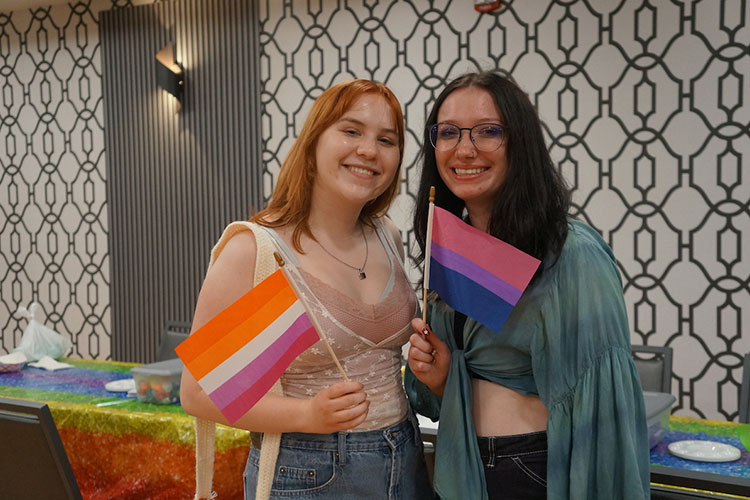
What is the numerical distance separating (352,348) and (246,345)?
26 cm

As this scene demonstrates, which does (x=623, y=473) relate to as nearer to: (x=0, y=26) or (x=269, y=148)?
(x=269, y=148)

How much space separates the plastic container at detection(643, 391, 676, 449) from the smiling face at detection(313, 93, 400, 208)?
1072mm

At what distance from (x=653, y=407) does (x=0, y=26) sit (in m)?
6.27

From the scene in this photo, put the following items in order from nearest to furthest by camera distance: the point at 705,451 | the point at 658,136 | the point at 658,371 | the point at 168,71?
the point at 705,451, the point at 658,371, the point at 658,136, the point at 168,71

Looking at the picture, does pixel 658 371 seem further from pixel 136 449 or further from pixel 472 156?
pixel 136 449

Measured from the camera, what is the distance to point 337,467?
1429 mm

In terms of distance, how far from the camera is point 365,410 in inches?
53.0

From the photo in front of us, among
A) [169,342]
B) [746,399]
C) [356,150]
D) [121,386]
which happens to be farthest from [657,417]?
[169,342]

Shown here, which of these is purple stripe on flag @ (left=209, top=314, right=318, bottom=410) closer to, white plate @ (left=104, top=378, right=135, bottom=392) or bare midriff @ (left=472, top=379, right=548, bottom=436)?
bare midriff @ (left=472, top=379, right=548, bottom=436)

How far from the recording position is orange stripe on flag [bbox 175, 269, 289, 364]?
1.28m

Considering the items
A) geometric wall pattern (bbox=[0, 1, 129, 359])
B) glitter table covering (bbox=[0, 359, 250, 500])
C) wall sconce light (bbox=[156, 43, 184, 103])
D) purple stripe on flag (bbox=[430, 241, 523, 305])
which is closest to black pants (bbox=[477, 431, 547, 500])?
purple stripe on flag (bbox=[430, 241, 523, 305])

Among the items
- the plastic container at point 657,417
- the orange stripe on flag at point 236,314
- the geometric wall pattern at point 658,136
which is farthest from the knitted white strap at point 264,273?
the geometric wall pattern at point 658,136

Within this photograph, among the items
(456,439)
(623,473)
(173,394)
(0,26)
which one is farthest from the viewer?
(0,26)

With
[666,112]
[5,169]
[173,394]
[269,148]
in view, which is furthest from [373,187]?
[5,169]
